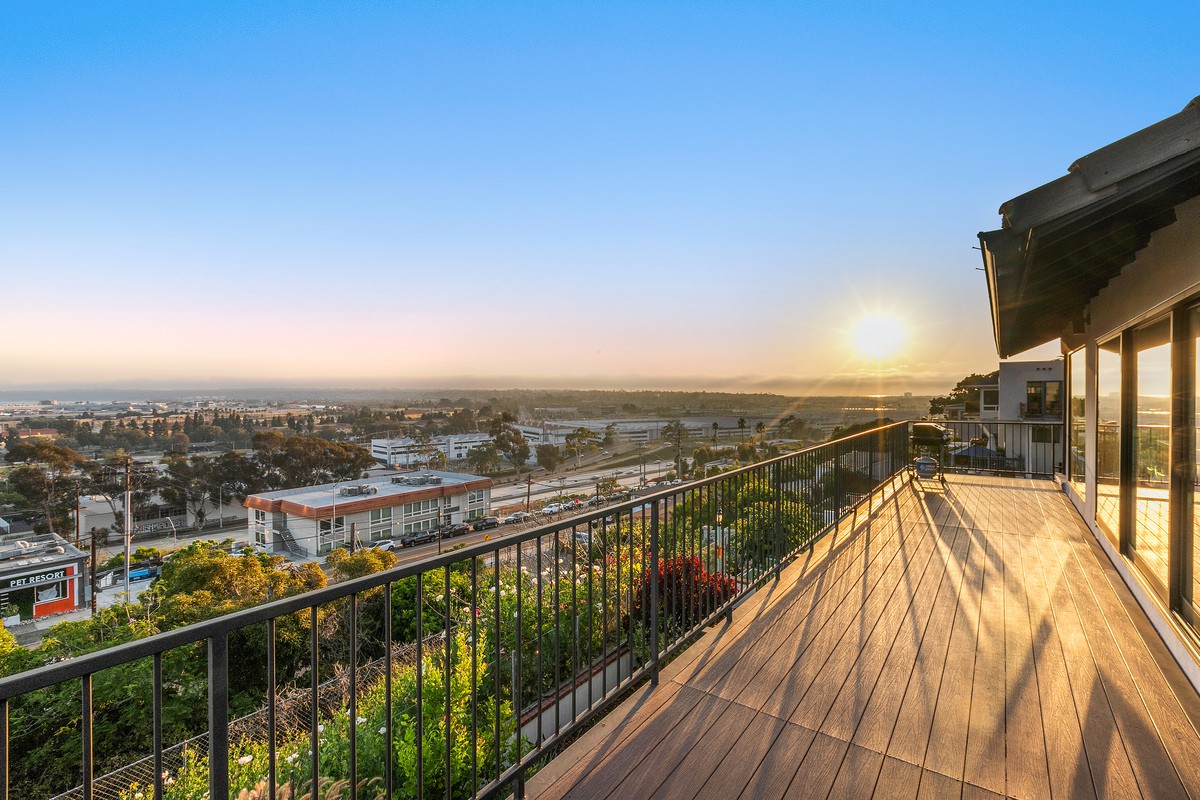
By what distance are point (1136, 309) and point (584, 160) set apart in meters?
12.5

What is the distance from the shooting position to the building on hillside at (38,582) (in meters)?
24.0

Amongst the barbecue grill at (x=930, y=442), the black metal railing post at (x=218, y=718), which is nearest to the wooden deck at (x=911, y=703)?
the black metal railing post at (x=218, y=718)

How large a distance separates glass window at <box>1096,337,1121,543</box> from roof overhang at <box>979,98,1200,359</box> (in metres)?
1.41

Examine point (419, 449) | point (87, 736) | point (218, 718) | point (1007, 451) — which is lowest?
point (419, 449)

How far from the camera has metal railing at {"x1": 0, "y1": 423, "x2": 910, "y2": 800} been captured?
1.11 metres

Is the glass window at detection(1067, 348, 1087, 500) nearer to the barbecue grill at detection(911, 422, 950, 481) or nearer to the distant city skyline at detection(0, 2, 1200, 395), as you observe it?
the distant city skyline at detection(0, 2, 1200, 395)

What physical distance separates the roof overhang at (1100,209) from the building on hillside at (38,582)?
3614cm

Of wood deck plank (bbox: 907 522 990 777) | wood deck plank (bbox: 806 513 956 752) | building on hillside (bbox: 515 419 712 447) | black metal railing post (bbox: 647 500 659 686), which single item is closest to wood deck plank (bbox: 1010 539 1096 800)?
wood deck plank (bbox: 907 522 990 777)

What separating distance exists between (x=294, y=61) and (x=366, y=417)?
38824mm

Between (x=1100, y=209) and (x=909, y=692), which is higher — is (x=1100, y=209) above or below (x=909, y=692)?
above

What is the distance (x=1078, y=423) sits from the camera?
6.56 metres

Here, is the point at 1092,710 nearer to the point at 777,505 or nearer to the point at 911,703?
the point at 911,703

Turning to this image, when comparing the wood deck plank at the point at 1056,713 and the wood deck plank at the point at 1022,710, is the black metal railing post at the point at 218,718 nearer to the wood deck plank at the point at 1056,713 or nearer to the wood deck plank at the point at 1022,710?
the wood deck plank at the point at 1022,710

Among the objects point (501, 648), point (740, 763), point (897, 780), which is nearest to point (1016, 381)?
point (897, 780)
